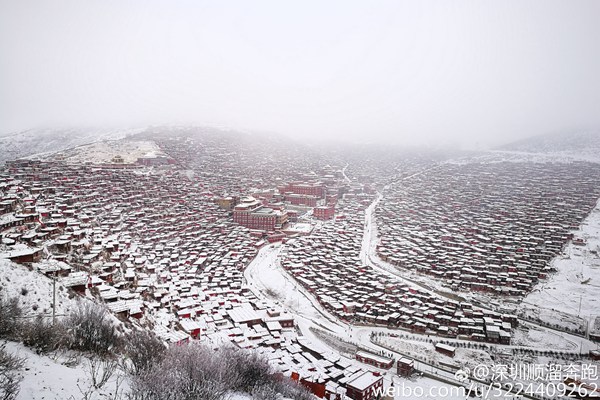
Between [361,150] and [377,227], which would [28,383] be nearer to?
[377,227]

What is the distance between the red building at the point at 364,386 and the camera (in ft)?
62.1

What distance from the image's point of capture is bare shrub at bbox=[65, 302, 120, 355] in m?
13.1

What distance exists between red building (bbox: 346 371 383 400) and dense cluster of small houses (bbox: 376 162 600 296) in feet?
65.8

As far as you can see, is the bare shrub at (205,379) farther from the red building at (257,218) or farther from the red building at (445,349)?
the red building at (257,218)

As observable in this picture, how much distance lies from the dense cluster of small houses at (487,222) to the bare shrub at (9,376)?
1390 inches

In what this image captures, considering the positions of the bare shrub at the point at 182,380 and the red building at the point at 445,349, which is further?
the red building at the point at 445,349

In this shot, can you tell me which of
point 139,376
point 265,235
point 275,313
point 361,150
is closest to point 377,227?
point 265,235

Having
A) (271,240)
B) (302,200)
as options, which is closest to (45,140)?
(302,200)

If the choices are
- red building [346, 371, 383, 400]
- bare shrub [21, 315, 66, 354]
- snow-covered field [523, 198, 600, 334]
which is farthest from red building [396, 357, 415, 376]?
bare shrub [21, 315, 66, 354]

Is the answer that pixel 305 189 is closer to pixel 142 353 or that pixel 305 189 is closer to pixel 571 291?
pixel 571 291

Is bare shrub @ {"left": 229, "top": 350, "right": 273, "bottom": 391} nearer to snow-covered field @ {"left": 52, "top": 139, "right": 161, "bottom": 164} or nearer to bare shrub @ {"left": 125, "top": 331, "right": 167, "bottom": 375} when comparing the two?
bare shrub @ {"left": 125, "top": 331, "right": 167, "bottom": 375}

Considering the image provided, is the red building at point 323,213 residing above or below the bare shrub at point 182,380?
below

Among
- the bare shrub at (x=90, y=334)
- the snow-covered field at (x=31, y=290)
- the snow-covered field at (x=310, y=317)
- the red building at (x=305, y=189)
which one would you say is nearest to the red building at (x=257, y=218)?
the snow-covered field at (x=310, y=317)

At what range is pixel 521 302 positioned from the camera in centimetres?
3331
